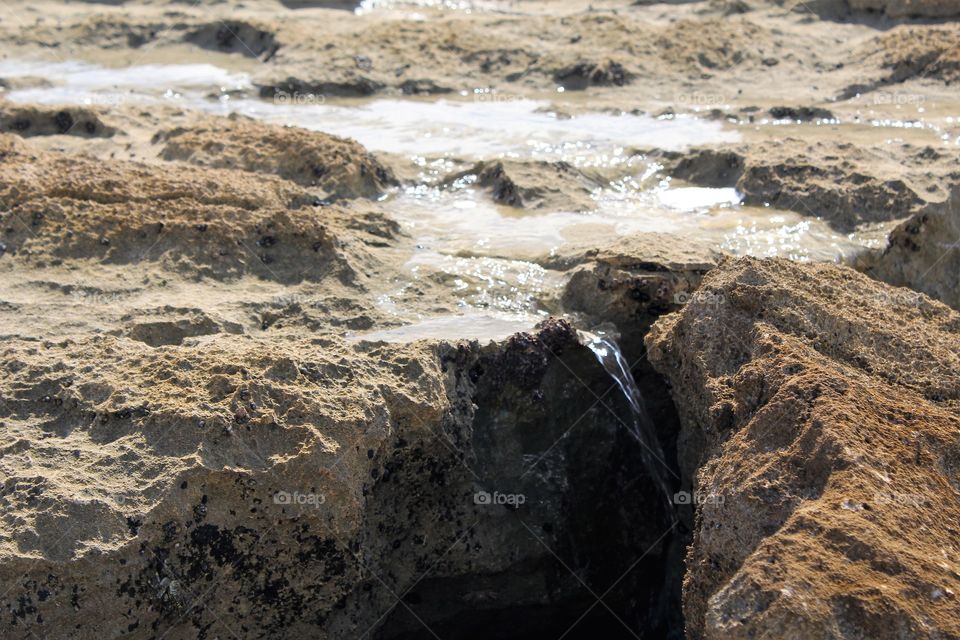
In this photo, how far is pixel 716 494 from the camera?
3.02 metres

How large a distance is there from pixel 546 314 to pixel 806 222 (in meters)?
1.60

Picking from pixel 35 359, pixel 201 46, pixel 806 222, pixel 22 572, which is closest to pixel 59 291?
pixel 35 359

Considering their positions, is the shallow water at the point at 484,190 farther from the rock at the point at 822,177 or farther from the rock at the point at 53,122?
the rock at the point at 53,122

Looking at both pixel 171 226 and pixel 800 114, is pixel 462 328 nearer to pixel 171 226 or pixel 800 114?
pixel 171 226

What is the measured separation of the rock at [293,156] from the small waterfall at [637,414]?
5.79ft

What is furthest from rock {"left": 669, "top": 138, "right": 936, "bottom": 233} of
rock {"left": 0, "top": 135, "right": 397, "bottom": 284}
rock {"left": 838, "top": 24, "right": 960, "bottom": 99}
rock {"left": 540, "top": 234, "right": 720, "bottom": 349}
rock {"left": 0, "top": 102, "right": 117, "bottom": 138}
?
rock {"left": 0, "top": 102, "right": 117, "bottom": 138}

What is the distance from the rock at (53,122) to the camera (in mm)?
6027

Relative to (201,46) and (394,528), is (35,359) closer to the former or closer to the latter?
(394,528)

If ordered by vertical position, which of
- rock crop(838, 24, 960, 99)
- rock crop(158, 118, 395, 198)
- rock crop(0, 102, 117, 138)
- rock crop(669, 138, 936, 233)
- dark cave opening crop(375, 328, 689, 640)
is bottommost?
dark cave opening crop(375, 328, 689, 640)

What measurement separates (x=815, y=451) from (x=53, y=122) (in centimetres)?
481

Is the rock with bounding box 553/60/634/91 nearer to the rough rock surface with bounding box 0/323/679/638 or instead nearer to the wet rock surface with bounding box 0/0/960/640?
the wet rock surface with bounding box 0/0/960/640

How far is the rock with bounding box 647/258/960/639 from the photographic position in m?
2.56

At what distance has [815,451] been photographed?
289 centimetres

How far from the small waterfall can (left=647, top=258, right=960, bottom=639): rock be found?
27 centimetres
